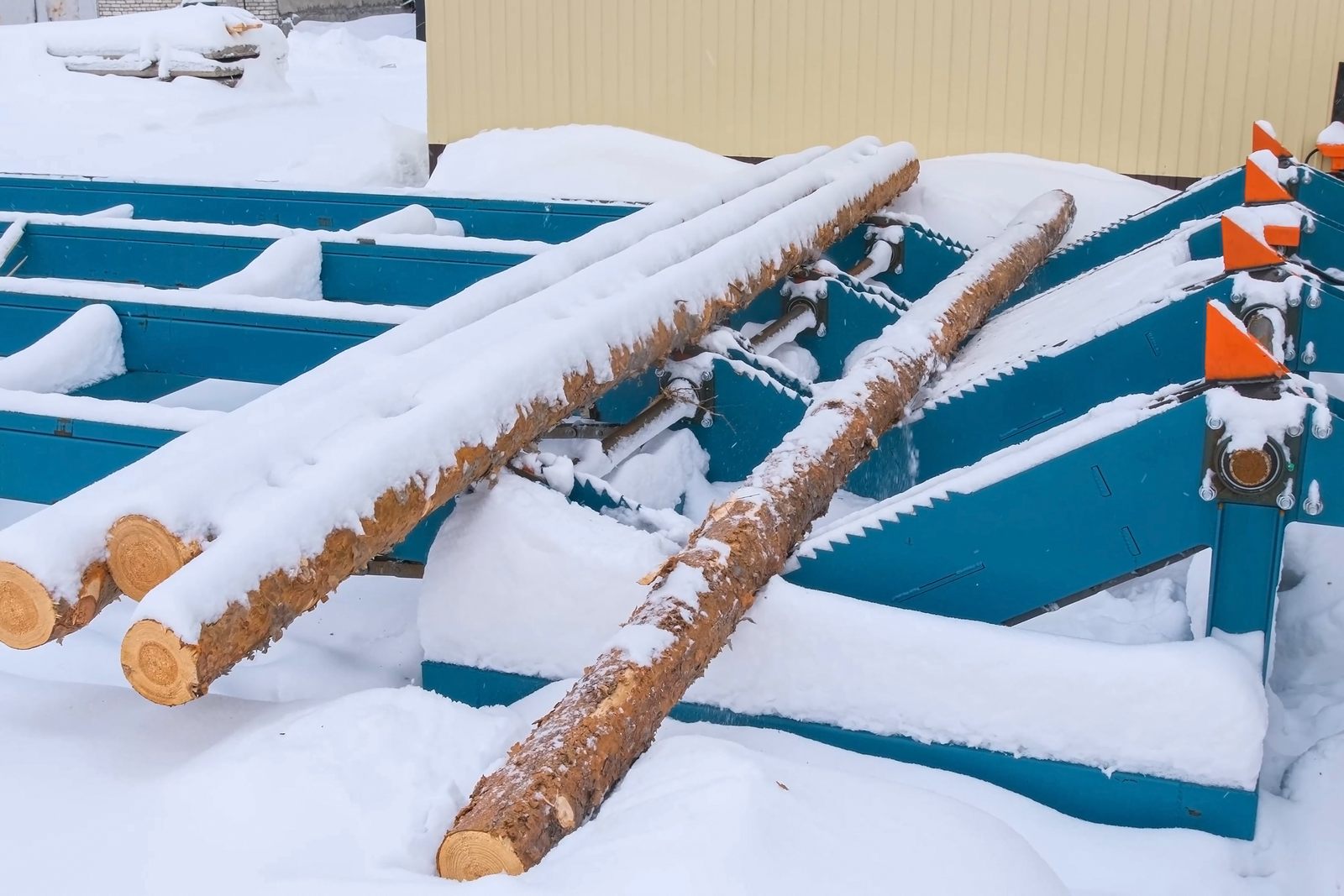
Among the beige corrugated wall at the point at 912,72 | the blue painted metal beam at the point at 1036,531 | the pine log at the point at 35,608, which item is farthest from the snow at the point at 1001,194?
the pine log at the point at 35,608

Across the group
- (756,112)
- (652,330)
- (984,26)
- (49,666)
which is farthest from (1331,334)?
(756,112)

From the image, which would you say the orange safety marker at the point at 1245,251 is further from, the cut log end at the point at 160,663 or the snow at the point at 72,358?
the snow at the point at 72,358

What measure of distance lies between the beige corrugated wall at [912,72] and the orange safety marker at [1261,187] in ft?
8.91

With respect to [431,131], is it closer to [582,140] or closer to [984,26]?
[582,140]

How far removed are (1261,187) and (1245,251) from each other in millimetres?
837

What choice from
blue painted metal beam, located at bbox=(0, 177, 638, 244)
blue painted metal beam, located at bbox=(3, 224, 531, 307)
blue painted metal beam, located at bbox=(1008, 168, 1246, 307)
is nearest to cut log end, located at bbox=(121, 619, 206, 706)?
blue painted metal beam, located at bbox=(3, 224, 531, 307)

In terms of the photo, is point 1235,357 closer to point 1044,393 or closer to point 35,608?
point 1044,393

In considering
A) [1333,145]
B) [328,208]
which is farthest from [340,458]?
[1333,145]

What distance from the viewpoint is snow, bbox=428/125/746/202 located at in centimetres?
688

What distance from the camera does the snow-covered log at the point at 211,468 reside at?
6.88 ft

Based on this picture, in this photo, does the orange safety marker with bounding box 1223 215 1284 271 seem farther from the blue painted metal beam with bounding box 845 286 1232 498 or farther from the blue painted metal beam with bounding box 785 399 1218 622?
the blue painted metal beam with bounding box 785 399 1218 622

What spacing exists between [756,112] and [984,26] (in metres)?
1.36

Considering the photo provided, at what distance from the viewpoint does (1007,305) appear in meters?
5.48

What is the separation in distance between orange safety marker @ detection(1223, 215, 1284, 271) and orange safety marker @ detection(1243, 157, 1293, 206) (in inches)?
29.7
